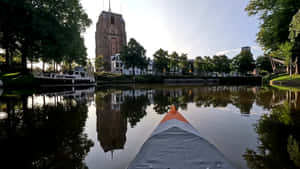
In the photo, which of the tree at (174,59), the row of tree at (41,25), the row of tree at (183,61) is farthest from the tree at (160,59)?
the row of tree at (41,25)

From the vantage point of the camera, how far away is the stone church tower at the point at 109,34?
73.0 m

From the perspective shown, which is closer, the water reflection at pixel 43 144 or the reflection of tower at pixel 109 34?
the water reflection at pixel 43 144

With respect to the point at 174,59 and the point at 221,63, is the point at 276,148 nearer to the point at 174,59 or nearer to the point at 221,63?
the point at 174,59

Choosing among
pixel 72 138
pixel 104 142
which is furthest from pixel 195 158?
pixel 72 138

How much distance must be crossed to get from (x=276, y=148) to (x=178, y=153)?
2470 mm

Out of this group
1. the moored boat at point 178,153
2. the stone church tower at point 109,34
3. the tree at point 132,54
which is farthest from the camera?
the stone church tower at point 109,34

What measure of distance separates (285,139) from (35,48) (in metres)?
29.5

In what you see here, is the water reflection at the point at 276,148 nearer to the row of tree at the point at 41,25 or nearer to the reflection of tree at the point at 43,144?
the reflection of tree at the point at 43,144

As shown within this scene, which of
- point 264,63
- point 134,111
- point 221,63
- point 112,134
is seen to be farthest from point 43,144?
point 264,63

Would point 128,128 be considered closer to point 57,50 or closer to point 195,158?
point 195,158

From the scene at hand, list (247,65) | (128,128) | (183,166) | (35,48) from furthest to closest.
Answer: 1. (247,65)
2. (35,48)
3. (128,128)
4. (183,166)

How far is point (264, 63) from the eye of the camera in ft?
203

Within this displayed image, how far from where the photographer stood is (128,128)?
4719 millimetres

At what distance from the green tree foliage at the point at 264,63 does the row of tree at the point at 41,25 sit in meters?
69.8
